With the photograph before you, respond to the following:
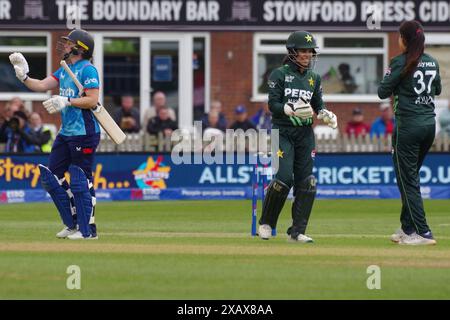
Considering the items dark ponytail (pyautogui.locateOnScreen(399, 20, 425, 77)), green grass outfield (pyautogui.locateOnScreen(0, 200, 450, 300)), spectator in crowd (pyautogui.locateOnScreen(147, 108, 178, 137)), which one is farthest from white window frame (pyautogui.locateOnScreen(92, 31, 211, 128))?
dark ponytail (pyautogui.locateOnScreen(399, 20, 425, 77))

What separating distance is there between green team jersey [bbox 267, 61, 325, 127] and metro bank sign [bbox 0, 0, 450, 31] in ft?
49.2

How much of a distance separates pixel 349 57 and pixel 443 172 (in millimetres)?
5432

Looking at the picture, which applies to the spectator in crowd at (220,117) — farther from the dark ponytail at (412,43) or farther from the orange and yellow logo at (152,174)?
the dark ponytail at (412,43)

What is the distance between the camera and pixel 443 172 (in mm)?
25422

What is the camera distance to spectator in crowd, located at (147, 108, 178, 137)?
1033 inches

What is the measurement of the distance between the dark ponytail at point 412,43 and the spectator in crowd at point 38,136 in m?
13.1

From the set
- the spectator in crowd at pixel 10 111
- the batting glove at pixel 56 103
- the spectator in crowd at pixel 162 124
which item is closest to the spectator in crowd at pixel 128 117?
the spectator in crowd at pixel 162 124

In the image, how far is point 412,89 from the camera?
42.9 feet

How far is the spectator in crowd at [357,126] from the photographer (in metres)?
27.6

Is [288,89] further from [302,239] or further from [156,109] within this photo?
[156,109]

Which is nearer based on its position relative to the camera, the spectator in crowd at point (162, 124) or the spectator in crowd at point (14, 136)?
the spectator in crowd at point (14, 136)

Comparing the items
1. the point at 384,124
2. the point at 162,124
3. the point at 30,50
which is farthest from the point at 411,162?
the point at 30,50

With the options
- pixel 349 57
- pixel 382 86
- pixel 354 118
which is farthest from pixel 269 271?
pixel 349 57

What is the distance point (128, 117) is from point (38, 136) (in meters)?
2.55
